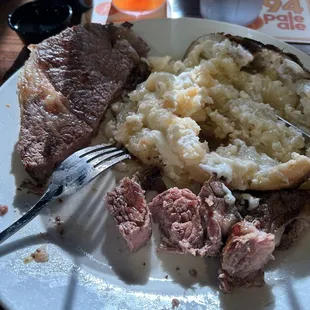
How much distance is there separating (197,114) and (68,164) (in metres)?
0.70

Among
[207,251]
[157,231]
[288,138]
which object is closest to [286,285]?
[207,251]

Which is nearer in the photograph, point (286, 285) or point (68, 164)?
point (286, 285)

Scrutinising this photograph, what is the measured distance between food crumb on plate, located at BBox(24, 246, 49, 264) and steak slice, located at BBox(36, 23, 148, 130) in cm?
69

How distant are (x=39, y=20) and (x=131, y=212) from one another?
66.7 inches

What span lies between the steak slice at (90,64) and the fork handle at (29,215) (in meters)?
0.49

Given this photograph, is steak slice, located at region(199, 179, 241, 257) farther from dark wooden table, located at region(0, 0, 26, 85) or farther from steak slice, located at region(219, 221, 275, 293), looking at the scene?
dark wooden table, located at region(0, 0, 26, 85)

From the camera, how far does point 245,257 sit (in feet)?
5.14

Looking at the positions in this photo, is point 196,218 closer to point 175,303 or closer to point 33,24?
point 175,303

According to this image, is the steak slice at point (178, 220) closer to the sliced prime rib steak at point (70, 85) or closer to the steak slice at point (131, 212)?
the steak slice at point (131, 212)

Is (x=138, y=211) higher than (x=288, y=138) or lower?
lower

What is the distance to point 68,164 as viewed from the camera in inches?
71.5

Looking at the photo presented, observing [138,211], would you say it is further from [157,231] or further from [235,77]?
[235,77]

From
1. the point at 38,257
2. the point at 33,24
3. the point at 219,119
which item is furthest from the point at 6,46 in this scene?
the point at 38,257

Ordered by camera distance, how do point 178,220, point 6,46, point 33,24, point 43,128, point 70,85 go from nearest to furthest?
point 178,220 < point 43,128 < point 70,85 < point 33,24 < point 6,46
